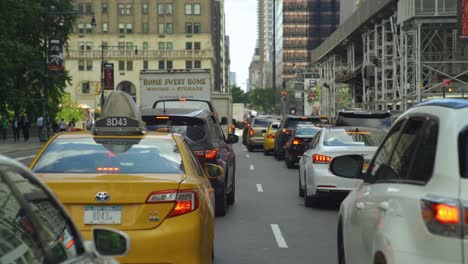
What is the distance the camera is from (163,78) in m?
29.3

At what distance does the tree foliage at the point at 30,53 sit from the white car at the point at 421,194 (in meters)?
38.2

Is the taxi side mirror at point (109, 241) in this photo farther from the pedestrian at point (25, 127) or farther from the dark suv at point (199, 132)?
the pedestrian at point (25, 127)

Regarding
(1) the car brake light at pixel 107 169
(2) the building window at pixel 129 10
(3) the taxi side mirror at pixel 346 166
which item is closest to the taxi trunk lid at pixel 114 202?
(1) the car brake light at pixel 107 169

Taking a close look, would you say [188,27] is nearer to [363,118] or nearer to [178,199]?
[363,118]

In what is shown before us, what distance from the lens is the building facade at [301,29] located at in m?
180

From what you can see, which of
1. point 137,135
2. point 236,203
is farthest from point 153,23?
point 137,135

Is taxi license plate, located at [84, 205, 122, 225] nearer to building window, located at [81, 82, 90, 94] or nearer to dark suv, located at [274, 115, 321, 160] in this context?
dark suv, located at [274, 115, 321, 160]

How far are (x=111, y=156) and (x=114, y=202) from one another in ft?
2.97

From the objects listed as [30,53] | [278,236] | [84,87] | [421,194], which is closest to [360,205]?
[421,194]

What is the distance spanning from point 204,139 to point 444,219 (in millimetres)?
9057

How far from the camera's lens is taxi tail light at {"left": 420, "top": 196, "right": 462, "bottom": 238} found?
3.74m

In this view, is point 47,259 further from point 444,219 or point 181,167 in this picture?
point 181,167

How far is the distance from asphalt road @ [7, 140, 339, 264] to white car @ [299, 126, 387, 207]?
0.39 metres

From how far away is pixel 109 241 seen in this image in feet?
12.6
